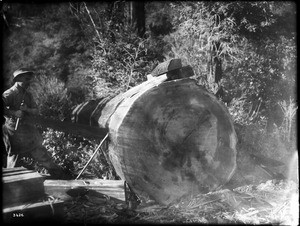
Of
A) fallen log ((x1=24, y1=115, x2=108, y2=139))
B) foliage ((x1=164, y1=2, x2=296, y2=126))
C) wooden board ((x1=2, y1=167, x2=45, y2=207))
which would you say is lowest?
wooden board ((x1=2, y1=167, x2=45, y2=207))

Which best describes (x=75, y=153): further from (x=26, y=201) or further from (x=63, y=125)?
(x=26, y=201)

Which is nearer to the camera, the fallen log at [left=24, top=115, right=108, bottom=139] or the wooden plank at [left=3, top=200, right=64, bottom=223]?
the wooden plank at [left=3, top=200, right=64, bottom=223]

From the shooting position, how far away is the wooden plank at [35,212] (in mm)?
2678

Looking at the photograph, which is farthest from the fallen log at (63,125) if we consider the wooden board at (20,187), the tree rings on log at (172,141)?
the wooden board at (20,187)

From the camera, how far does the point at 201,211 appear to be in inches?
132

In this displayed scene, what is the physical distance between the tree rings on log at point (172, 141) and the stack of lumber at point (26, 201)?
0.95 meters

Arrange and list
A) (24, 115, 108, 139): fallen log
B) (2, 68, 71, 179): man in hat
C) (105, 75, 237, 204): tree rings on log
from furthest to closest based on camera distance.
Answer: (2, 68, 71, 179): man in hat, (24, 115, 108, 139): fallen log, (105, 75, 237, 204): tree rings on log

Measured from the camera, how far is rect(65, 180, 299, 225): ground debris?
10.5 ft

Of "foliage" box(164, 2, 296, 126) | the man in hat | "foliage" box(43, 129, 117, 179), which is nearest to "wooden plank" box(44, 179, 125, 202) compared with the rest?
the man in hat

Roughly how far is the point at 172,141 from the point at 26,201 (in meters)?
1.81

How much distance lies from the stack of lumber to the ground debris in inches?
17.5

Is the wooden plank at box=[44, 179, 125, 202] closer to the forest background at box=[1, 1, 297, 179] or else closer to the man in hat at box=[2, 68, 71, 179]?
the man in hat at box=[2, 68, 71, 179]

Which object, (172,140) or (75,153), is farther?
(75,153)

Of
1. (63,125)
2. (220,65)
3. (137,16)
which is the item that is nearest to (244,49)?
(220,65)
